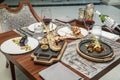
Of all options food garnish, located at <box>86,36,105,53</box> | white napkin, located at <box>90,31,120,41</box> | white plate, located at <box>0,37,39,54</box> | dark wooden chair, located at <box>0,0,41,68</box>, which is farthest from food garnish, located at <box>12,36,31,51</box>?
white napkin, located at <box>90,31,120,41</box>

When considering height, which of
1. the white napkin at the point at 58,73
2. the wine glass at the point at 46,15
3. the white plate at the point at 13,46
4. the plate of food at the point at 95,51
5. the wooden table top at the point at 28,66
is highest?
the wine glass at the point at 46,15

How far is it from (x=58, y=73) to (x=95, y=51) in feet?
1.22

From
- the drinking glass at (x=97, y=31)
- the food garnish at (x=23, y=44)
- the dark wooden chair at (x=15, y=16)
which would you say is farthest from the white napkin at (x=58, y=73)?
the dark wooden chair at (x=15, y=16)

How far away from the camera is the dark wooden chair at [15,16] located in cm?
191

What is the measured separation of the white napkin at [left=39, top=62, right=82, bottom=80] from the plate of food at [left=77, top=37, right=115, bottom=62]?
0.21 meters

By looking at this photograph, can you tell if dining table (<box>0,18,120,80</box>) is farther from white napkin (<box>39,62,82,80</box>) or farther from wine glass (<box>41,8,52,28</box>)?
wine glass (<box>41,8,52,28</box>)

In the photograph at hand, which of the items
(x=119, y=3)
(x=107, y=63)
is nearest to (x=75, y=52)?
(x=107, y=63)

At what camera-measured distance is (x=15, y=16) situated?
198cm

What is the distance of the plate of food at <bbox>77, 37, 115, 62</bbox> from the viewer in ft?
3.87

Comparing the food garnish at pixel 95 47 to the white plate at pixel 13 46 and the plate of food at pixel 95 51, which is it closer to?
the plate of food at pixel 95 51

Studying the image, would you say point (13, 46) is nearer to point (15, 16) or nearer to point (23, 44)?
point (23, 44)

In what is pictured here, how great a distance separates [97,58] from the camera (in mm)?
1173

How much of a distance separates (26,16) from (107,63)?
1.25m

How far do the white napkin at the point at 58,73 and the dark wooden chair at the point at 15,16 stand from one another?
106cm
